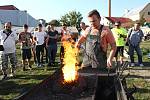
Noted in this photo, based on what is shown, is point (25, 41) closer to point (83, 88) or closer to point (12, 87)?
point (12, 87)


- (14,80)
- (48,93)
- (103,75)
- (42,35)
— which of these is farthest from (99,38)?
(42,35)

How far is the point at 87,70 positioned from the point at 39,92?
Answer: 167cm

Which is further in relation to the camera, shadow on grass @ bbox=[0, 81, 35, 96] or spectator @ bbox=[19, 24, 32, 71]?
spectator @ bbox=[19, 24, 32, 71]

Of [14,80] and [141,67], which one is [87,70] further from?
[141,67]

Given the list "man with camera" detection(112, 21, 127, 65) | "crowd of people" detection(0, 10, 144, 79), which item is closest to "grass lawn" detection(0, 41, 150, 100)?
"crowd of people" detection(0, 10, 144, 79)

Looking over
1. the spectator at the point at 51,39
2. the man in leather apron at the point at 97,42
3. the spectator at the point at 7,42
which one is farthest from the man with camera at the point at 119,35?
the man in leather apron at the point at 97,42

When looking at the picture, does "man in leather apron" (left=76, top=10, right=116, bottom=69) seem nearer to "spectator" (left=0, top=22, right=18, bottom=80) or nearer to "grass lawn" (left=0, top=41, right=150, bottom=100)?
"grass lawn" (left=0, top=41, right=150, bottom=100)

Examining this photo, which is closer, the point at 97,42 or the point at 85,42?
the point at 97,42

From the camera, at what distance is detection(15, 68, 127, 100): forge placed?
6.25 metres

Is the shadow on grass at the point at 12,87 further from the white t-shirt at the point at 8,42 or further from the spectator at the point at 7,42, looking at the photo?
the white t-shirt at the point at 8,42

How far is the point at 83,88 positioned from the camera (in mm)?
6801

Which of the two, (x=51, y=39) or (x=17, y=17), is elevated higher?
(x=17, y=17)

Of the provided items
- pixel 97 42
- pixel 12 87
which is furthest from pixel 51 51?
pixel 97 42

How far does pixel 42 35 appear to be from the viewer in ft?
49.4
